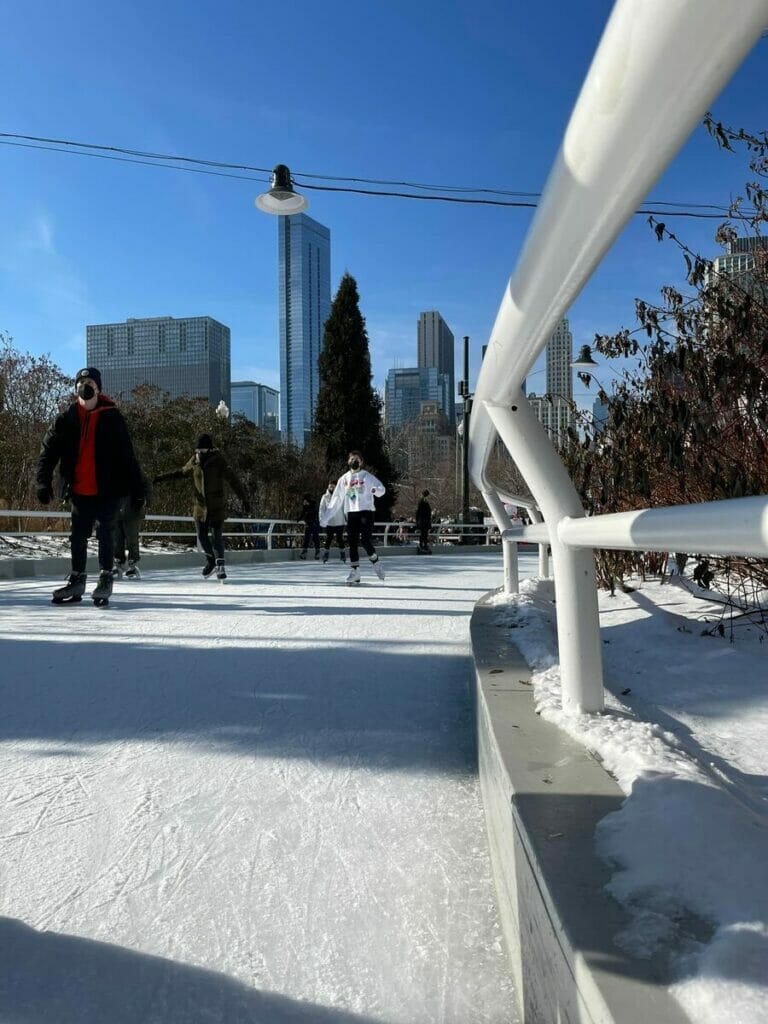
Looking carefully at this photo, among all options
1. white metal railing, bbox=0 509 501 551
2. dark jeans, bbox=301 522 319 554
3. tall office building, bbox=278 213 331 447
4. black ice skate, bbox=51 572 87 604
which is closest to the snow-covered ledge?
black ice skate, bbox=51 572 87 604

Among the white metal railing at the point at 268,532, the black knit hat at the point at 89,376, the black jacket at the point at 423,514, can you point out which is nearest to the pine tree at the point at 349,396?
the white metal railing at the point at 268,532

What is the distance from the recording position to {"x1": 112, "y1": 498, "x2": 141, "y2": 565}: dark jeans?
873 centimetres

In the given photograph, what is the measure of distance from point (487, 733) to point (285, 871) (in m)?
0.57

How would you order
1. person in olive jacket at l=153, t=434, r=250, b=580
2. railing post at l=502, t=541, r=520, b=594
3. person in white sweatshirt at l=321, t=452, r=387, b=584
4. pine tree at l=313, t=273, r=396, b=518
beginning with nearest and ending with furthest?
1. railing post at l=502, t=541, r=520, b=594
2. person in olive jacket at l=153, t=434, r=250, b=580
3. person in white sweatshirt at l=321, t=452, r=387, b=584
4. pine tree at l=313, t=273, r=396, b=518

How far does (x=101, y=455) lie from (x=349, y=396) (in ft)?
94.1

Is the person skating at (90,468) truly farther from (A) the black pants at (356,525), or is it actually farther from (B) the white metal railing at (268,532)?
(B) the white metal railing at (268,532)

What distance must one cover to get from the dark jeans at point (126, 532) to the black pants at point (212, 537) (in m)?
0.77

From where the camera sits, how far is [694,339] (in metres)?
3.82

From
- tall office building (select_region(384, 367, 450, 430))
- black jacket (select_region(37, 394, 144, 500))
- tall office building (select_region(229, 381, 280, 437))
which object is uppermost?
tall office building (select_region(384, 367, 450, 430))

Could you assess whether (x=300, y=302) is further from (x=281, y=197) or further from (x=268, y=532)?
(x=281, y=197)

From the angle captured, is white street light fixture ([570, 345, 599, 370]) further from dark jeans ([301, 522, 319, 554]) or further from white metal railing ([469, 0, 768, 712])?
dark jeans ([301, 522, 319, 554])

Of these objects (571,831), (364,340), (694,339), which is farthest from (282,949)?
(364,340)

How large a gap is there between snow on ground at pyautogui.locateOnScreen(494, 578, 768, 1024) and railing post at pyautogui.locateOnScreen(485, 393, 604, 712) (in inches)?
3.0

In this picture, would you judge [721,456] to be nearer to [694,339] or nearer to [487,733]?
[694,339]
